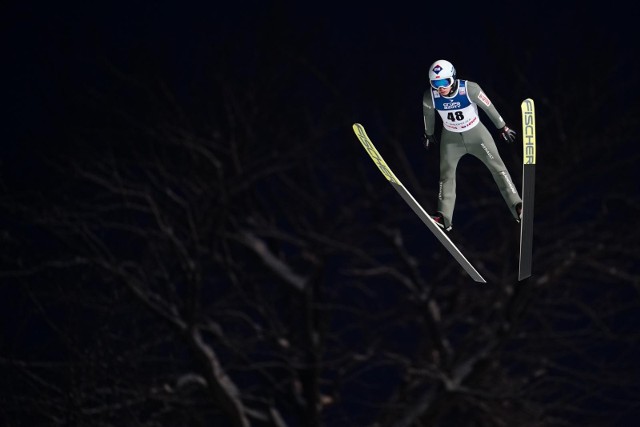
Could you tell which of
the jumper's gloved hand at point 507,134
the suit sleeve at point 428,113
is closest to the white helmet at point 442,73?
the suit sleeve at point 428,113

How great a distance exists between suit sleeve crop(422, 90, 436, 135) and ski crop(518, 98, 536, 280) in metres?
0.50

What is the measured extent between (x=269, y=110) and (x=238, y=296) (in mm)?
3762

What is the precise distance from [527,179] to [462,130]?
0.64m

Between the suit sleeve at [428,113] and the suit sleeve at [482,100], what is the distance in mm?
247

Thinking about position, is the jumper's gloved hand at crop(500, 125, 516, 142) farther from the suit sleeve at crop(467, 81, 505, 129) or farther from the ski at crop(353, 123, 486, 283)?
the ski at crop(353, 123, 486, 283)

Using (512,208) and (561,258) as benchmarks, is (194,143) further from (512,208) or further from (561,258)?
(512,208)

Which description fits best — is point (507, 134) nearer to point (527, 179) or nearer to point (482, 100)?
point (482, 100)

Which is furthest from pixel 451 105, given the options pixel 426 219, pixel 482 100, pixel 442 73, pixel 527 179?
pixel 426 219

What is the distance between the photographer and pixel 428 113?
191 inches

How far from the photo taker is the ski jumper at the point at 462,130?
460cm

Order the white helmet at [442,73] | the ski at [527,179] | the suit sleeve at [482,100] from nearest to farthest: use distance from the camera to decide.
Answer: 1. the white helmet at [442,73]
2. the suit sleeve at [482,100]
3. the ski at [527,179]

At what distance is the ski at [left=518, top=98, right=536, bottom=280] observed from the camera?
4.99m

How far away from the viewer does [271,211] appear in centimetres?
1806

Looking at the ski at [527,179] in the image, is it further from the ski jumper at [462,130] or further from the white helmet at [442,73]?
the white helmet at [442,73]
